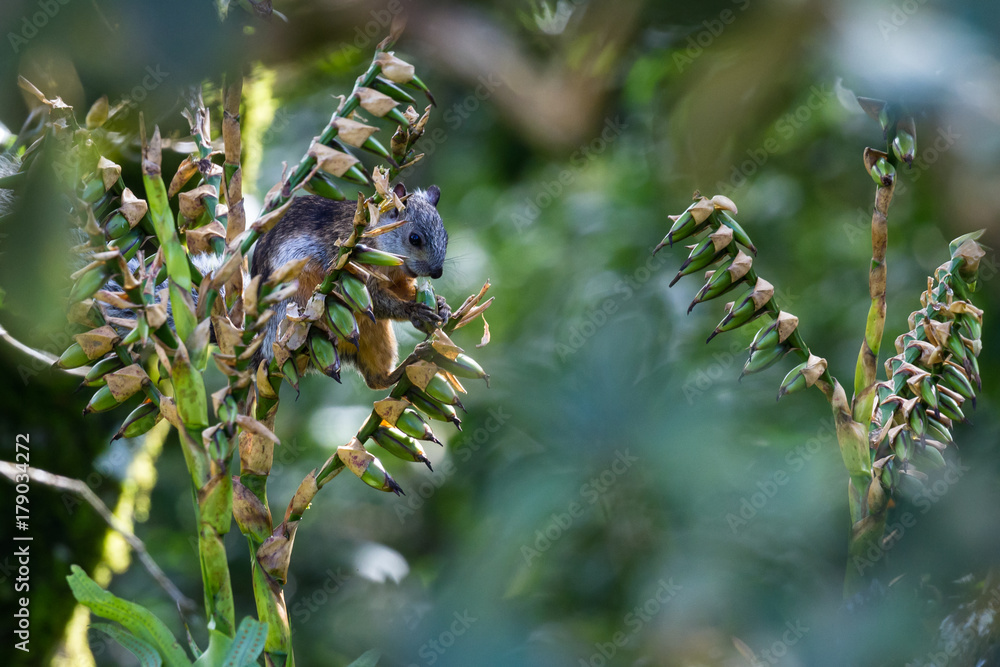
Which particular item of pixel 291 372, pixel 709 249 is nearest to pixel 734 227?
pixel 709 249

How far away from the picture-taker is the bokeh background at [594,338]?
22.9 inches

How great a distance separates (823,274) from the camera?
1.62m

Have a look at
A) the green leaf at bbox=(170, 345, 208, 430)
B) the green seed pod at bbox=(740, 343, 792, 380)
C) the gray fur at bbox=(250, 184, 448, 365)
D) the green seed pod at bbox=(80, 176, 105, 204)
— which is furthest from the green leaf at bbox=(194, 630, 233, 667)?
the gray fur at bbox=(250, 184, 448, 365)

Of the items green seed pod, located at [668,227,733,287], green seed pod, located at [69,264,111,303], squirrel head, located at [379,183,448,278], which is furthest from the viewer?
squirrel head, located at [379,183,448,278]

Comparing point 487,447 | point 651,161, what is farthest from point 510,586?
point 651,161

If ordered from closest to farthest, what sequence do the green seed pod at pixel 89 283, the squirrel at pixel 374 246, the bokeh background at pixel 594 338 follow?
1. the green seed pod at pixel 89 283
2. the bokeh background at pixel 594 338
3. the squirrel at pixel 374 246

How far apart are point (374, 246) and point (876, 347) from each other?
0.81m

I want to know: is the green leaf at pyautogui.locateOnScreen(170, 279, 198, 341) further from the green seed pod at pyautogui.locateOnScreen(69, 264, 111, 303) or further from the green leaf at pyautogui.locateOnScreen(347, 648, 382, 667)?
the green leaf at pyautogui.locateOnScreen(347, 648, 382, 667)

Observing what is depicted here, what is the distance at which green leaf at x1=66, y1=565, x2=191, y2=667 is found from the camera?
15.4 inches

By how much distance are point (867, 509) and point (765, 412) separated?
0.79 m

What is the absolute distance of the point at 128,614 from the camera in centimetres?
40

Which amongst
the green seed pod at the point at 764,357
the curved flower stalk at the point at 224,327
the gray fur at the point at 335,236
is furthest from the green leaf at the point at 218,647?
the gray fur at the point at 335,236

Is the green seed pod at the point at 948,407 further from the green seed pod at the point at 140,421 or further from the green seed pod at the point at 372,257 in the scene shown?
the green seed pod at the point at 140,421

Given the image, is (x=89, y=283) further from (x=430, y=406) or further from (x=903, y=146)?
(x=903, y=146)
